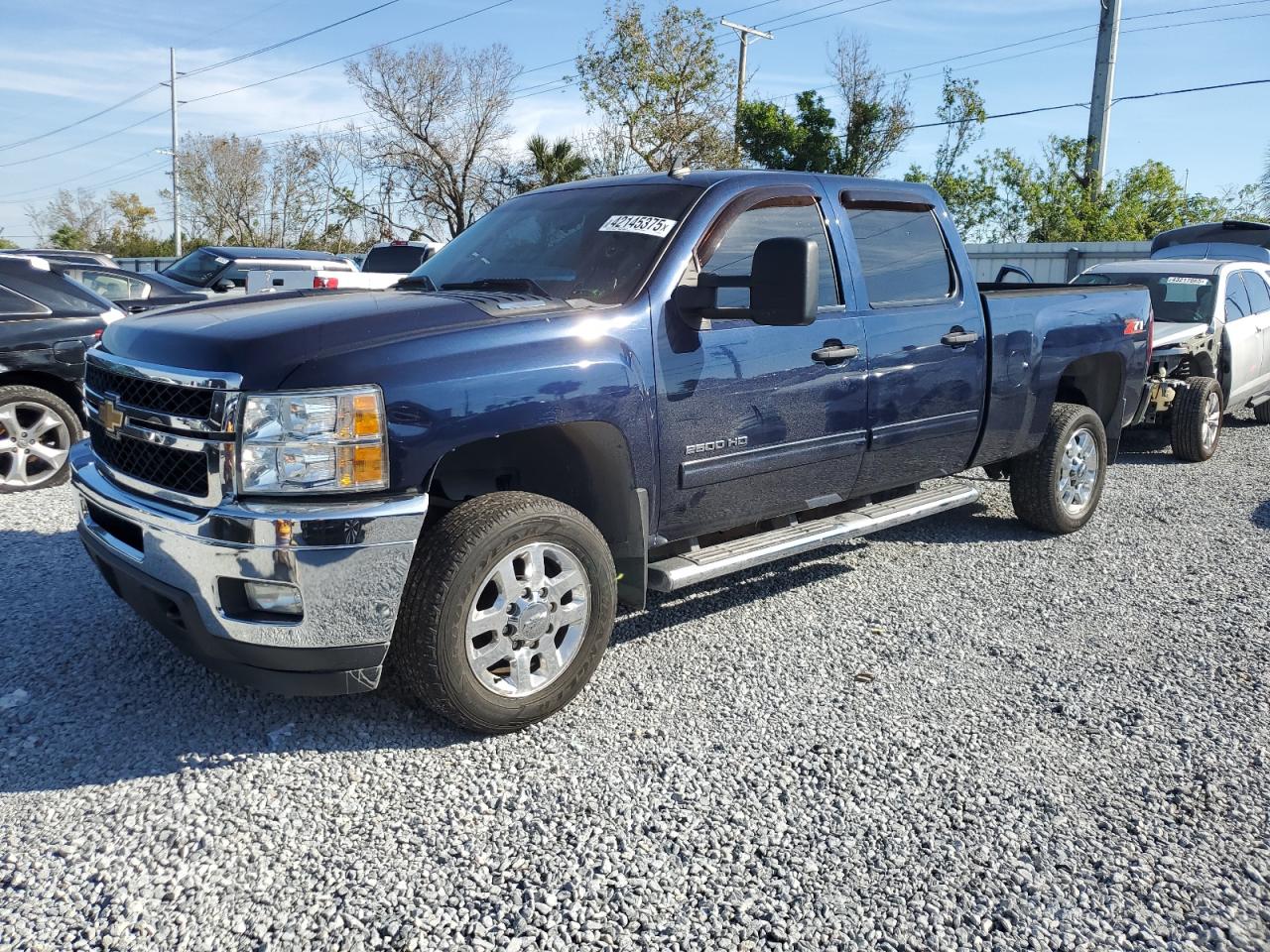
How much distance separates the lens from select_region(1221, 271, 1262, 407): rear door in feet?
32.6

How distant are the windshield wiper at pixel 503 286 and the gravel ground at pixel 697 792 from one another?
1.55 metres

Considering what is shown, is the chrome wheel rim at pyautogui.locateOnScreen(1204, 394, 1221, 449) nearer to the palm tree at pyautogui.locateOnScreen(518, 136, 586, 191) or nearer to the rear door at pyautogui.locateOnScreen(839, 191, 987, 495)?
the rear door at pyautogui.locateOnScreen(839, 191, 987, 495)

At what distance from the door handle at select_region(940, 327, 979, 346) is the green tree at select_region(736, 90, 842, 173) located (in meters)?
29.3

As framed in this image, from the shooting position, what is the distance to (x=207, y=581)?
3.18m

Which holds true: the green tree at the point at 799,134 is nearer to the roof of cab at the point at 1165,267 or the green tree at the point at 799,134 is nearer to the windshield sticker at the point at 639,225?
the roof of cab at the point at 1165,267

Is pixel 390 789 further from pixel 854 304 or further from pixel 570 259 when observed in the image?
pixel 854 304

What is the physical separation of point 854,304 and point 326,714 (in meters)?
2.83

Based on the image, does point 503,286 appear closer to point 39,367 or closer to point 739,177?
point 739,177

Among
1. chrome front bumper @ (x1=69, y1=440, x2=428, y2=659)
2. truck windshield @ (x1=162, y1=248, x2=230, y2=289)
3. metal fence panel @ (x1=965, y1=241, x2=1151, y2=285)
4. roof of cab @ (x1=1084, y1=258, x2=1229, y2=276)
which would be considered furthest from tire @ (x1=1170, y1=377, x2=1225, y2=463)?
truck windshield @ (x1=162, y1=248, x2=230, y2=289)

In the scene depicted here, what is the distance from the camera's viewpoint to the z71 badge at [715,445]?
4.05 metres

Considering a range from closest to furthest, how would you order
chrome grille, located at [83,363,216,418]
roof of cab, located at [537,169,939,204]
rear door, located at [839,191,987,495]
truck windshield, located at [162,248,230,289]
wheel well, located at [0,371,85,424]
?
chrome grille, located at [83,363,216,418]
roof of cab, located at [537,169,939,204]
rear door, located at [839,191,987,495]
wheel well, located at [0,371,85,424]
truck windshield, located at [162,248,230,289]

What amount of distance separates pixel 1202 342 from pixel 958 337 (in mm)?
5639

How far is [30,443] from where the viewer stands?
7.08 m

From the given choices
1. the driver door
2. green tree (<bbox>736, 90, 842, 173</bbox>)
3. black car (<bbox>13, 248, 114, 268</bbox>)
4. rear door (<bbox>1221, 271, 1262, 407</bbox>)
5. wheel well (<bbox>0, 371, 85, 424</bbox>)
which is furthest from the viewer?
green tree (<bbox>736, 90, 842, 173</bbox>)
